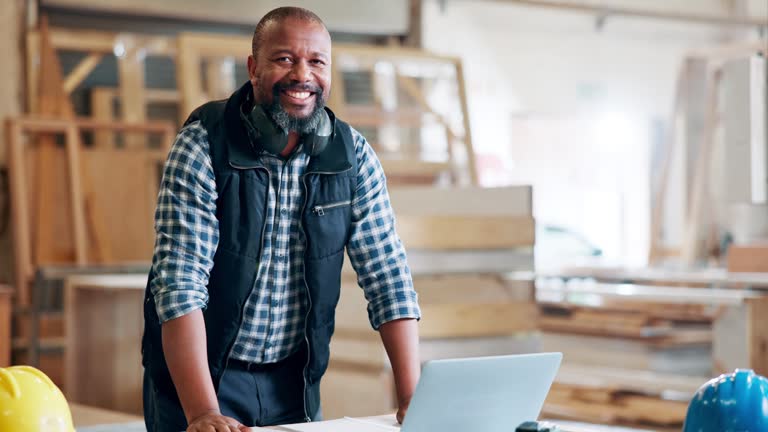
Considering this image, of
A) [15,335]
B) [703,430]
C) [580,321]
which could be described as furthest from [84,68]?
[703,430]

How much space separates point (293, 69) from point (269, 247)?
354 millimetres

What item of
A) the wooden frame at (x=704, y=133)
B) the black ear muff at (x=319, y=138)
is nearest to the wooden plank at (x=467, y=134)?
the wooden frame at (x=704, y=133)

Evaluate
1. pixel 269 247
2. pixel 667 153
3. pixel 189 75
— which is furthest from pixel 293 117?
pixel 667 153

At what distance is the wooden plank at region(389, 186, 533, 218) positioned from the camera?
173 inches

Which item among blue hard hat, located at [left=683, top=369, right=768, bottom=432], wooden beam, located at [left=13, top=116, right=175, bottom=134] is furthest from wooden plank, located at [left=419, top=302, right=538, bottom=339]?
wooden beam, located at [left=13, top=116, right=175, bottom=134]

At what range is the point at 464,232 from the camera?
4.34 m

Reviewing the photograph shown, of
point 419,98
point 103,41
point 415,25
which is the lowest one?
point 419,98

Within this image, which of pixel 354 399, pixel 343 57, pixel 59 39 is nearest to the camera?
pixel 354 399

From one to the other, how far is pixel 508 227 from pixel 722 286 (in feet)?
5.00

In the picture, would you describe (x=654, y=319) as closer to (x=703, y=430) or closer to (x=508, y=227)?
(x=508, y=227)

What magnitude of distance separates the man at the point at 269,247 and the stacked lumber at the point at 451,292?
179cm

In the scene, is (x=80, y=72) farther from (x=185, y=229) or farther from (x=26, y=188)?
(x=185, y=229)

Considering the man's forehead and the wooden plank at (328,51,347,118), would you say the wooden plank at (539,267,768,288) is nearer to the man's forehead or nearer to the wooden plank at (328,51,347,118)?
the wooden plank at (328,51,347,118)

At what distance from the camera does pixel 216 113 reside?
215cm
